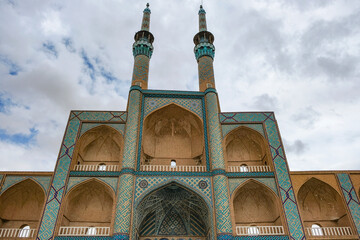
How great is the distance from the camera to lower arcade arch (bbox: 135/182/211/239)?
11.5m

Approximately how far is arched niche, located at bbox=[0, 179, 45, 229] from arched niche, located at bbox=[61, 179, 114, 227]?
1.48 meters

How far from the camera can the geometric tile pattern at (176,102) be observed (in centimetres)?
1355

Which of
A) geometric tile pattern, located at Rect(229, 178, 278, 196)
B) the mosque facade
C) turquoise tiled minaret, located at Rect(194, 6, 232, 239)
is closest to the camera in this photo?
turquoise tiled minaret, located at Rect(194, 6, 232, 239)

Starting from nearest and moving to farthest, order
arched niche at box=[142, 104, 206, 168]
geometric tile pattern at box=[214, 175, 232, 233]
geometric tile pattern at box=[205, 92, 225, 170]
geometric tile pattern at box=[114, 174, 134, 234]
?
geometric tile pattern at box=[114, 174, 134, 234] < geometric tile pattern at box=[214, 175, 232, 233] < geometric tile pattern at box=[205, 92, 225, 170] < arched niche at box=[142, 104, 206, 168]

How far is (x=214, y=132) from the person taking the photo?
12.4 m

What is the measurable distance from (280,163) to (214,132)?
10.5 ft

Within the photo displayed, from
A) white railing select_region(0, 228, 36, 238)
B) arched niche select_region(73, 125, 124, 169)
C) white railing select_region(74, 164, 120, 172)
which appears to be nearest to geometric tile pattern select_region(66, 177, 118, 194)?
white railing select_region(74, 164, 120, 172)

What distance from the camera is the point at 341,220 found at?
11.6 m

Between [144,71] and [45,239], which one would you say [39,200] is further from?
[144,71]

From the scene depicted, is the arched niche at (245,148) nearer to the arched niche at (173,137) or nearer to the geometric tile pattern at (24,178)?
the arched niche at (173,137)

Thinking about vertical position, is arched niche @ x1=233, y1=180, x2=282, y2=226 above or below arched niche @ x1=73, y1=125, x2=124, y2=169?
below

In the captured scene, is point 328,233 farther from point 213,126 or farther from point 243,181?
point 213,126

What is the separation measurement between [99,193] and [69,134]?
310 centimetres

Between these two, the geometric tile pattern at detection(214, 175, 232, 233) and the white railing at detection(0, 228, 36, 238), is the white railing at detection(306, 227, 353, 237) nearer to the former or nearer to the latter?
the geometric tile pattern at detection(214, 175, 232, 233)
